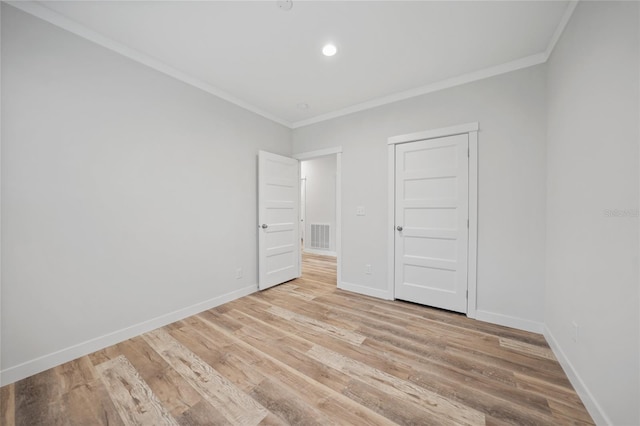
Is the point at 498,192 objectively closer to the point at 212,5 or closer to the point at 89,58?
the point at 212,5

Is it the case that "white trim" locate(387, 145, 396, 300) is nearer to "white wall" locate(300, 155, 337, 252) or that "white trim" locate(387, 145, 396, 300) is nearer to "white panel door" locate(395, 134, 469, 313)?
"white panel door" locate(395, 134, 469, 313)

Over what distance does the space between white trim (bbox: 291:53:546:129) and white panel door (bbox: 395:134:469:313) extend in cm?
58

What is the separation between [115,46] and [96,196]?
4.29ft

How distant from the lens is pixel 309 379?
1557 mm

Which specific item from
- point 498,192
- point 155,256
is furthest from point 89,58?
point 498,192

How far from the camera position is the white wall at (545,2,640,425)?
1.04 m

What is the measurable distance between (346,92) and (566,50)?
1.90 m

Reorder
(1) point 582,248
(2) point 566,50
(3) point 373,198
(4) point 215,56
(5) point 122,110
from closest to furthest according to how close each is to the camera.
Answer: (1) point 582,248 → (2) point 566,50 → (5) point 122,110 → (4) point 215,56 → (3) point 373,198

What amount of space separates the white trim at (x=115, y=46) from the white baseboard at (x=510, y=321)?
12.3ft

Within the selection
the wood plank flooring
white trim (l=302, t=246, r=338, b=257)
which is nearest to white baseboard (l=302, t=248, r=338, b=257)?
white trim (l=302, t=246, r=338, b=257)

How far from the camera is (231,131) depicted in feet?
9.64

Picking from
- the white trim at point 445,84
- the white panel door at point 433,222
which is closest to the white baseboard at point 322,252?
the white panel door at point 433,222

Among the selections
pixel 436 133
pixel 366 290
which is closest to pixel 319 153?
pixel 436 133

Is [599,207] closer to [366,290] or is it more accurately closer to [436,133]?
[436,133]
